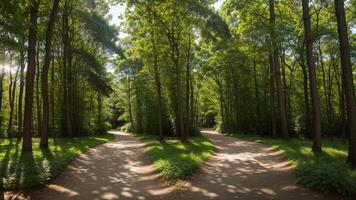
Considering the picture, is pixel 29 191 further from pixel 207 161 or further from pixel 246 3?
pixel 246 3

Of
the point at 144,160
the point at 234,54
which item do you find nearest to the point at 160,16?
the point at 144,160

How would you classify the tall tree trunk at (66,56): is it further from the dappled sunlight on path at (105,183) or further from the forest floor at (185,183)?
the forest floor at (185,183)

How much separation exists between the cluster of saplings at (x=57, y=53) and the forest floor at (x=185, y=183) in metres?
4.63

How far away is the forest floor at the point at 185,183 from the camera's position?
330 inches

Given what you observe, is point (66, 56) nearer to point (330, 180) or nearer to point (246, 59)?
point (246, 59)

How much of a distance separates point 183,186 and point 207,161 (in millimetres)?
4251

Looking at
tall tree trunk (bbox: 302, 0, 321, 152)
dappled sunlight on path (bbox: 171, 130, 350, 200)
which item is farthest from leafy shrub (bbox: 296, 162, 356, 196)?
tall tree trunk (bbox: 302, 0, 321, 152)

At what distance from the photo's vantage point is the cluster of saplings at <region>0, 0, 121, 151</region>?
11.3 meters

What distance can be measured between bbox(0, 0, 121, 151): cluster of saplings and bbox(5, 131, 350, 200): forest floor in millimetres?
4632

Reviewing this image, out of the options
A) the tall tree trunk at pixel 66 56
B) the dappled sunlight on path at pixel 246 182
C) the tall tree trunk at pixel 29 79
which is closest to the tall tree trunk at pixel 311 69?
the dappled sunlight on path at pixel 246 182

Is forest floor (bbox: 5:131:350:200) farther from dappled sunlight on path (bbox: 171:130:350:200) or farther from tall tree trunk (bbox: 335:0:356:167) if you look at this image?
tall tree trunk (bbox: 335:0:356:167)

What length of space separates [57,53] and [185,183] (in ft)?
78.3

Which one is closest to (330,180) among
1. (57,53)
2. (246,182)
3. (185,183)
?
(246,182)

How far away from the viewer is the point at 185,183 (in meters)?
9.59
